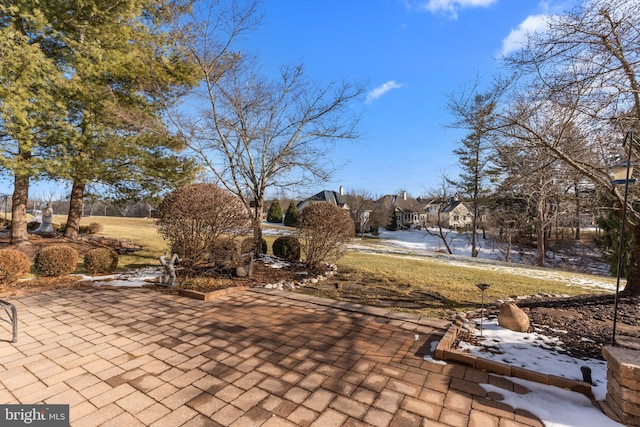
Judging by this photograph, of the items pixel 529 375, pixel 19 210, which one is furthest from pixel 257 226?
pixel 529 375

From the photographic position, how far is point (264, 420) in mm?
2086

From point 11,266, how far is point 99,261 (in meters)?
1.42

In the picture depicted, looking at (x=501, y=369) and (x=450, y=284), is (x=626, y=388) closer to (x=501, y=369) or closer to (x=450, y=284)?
(x=501, y=369)

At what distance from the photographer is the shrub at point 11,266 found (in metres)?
5.54

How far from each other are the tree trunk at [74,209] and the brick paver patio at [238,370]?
724 centimetres

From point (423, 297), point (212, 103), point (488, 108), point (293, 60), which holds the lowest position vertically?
point (423, 297)

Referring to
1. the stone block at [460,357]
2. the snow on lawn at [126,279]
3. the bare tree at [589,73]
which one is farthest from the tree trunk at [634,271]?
the snow on lawn at [126,279]

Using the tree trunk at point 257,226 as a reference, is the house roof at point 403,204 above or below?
above

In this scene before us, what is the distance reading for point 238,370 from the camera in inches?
108

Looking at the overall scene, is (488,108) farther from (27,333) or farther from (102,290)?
(102,290)

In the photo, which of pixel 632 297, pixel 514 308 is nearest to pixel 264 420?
pixel 514 308

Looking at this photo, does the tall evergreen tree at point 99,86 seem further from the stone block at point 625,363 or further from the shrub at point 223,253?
the stone block at point 625,363

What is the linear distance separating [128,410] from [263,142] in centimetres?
774

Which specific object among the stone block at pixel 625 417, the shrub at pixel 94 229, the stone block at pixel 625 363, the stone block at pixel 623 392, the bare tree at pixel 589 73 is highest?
the bare tree at pixel 589 73
